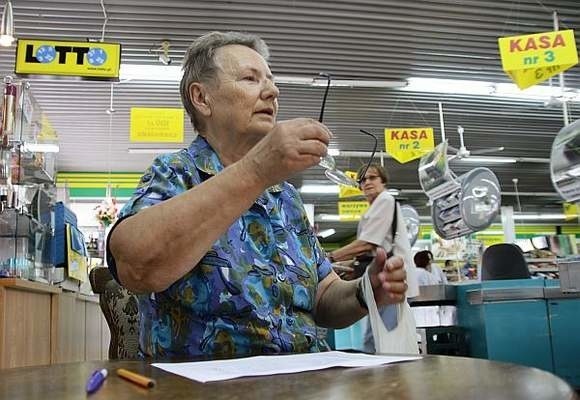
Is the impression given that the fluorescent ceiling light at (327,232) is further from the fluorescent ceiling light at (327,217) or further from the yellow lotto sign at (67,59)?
the yellow lotto sign at (67,59)

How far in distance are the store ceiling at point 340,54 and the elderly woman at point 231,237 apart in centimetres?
505

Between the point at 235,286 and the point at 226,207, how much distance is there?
24cm

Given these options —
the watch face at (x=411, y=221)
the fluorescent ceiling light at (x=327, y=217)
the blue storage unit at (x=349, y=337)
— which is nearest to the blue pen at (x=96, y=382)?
the blue storage unit at (x=349, y=337)

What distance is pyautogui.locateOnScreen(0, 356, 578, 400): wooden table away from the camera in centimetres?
68

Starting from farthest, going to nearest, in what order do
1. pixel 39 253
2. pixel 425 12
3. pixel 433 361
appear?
pixel 425 12, pixel 39 253, pixel 433 361

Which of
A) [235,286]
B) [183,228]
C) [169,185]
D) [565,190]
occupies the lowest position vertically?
[235,286]

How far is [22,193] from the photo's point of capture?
13.1ft

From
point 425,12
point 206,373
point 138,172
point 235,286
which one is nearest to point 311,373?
point 206,373

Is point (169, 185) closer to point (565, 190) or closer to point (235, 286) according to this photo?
point (235, 286)

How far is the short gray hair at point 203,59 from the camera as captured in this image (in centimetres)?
159

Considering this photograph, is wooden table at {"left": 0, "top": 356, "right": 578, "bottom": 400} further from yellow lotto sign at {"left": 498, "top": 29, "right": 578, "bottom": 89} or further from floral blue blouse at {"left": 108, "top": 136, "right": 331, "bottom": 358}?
yellow lotto sign at {"left": 498, "top": 29, "right": 578, "bottom": 89}

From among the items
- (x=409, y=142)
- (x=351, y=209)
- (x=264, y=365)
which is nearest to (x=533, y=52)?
(x=409, y=142)

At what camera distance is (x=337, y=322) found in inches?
61.7

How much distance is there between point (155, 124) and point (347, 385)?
21.3 feet
